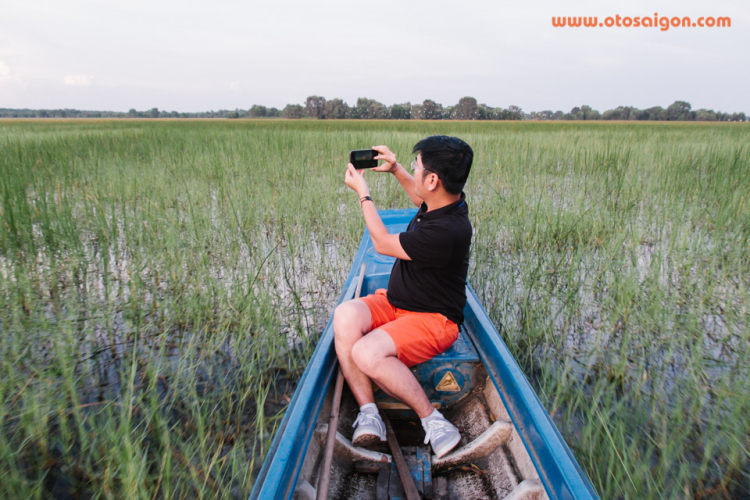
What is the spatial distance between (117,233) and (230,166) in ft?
8.69

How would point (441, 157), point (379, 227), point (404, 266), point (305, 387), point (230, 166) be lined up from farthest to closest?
point (230, 166) → point (404, 266) → point (379, 227) → point (441, 157) → point (305, 387)

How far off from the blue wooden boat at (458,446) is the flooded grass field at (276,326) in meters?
0.24

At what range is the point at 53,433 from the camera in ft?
5.03

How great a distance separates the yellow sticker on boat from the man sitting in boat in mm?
122

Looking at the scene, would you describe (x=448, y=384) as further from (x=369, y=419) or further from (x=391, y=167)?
(x=391, y=167)

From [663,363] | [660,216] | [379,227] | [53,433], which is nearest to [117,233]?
[53,433]

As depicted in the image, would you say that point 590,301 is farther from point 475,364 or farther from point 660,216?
point 660,216

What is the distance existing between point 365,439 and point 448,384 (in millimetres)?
439

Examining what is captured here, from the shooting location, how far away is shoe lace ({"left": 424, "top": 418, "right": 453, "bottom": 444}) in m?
1.43

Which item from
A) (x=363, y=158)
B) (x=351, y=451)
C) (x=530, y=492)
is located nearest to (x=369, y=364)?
(x=351, y=451)

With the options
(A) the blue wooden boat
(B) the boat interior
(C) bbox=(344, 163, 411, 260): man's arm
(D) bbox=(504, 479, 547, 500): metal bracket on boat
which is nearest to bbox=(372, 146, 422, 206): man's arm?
(C) bbox=(344, 163, 411, 260): man's arm

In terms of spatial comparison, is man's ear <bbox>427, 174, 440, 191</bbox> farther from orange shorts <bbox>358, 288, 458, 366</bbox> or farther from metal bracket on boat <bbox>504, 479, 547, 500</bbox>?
metal bracket on boat <bbox>504, 479, 547, 500</bbox>

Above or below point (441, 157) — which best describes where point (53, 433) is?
below

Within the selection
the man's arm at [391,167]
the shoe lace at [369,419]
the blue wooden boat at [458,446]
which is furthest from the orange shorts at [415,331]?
the man's arm at [391,167]
